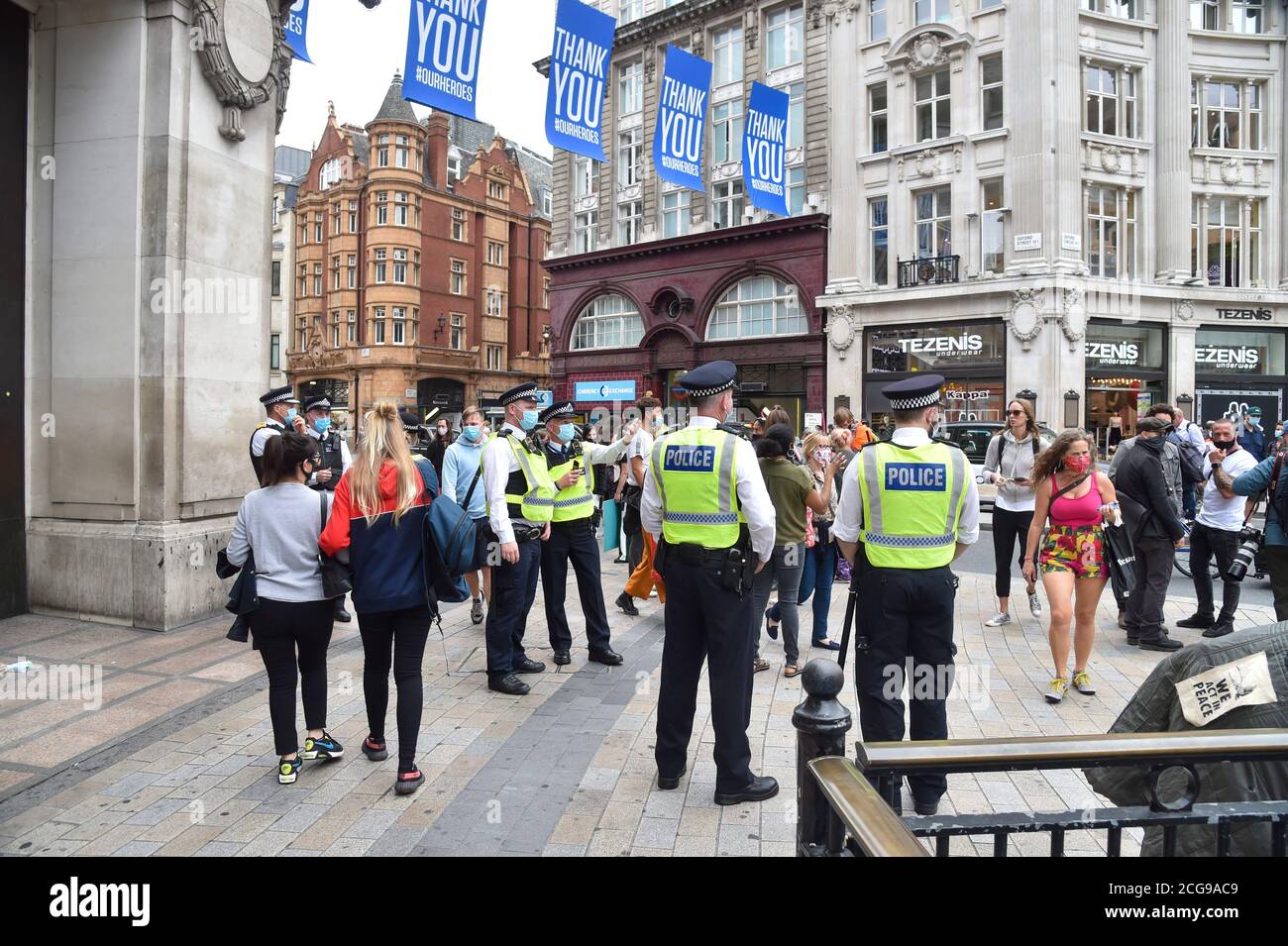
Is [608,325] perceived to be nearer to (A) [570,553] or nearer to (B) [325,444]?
(B) [325,444]

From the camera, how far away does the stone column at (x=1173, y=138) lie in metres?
24.8

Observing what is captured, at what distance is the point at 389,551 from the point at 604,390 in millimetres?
30571

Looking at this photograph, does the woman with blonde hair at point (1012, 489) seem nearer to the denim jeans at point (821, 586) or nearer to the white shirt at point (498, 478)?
the denim jeans at point (821, 586)

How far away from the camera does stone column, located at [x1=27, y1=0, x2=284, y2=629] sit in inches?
299

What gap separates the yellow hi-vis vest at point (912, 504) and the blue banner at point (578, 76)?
9700mm

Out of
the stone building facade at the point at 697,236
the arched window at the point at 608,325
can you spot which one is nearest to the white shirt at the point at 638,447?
the stone building facade at the point at 697,236

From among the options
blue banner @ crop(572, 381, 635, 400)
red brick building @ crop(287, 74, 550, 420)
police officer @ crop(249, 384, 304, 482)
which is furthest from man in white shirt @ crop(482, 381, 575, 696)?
red brick building @ crop(287, 74, 550, 420)

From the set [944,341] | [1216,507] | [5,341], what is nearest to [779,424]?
[1216,507]

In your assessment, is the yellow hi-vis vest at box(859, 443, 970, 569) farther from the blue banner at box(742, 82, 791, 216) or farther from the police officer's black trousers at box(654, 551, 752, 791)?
the blue banner at box(742, 82, 791, 216)

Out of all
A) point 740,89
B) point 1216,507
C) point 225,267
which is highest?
point 740,89
